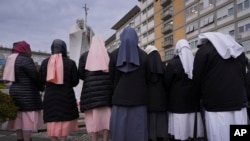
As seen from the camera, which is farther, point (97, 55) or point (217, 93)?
point (97, 55)

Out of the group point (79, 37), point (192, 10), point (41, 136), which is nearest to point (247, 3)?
point (192, 10)

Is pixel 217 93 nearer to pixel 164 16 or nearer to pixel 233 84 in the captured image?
pixel 233 84

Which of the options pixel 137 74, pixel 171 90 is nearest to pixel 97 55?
pixel 137 74

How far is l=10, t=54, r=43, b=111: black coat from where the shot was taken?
459 cm

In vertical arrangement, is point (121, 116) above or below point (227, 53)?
below

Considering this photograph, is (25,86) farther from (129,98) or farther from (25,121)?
(129,98)

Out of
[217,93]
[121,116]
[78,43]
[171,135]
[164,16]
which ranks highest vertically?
[164,16]

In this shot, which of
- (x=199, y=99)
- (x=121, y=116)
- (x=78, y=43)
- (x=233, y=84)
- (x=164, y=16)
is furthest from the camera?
(x=164, y=16)

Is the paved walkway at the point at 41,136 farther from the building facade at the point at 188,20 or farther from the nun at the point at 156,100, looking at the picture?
the building facade at the point at 188,20

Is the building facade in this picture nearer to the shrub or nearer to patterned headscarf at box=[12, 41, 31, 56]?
patterned headscarf at box=[12, 41, 31, 56]

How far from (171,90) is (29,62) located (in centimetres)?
233

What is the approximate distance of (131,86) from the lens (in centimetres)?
366

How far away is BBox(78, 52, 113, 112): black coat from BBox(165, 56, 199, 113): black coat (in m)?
0.90

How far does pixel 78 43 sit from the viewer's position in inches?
238
